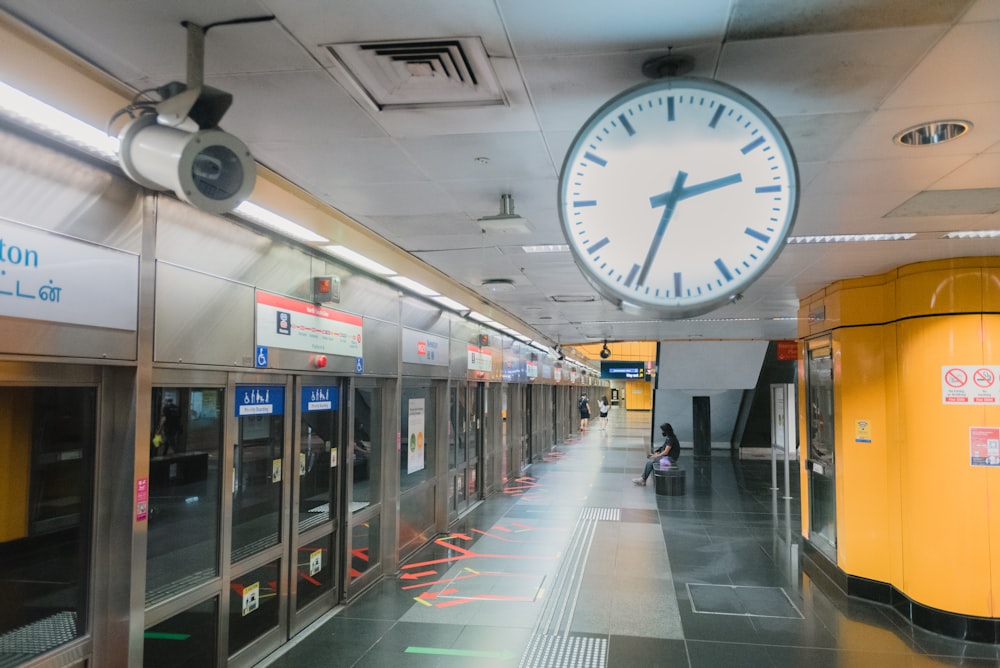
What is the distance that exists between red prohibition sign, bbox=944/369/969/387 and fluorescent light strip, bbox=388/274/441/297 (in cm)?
458

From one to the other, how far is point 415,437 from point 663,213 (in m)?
5.91

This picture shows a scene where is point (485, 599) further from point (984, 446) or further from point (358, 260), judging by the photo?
point (984, 446)

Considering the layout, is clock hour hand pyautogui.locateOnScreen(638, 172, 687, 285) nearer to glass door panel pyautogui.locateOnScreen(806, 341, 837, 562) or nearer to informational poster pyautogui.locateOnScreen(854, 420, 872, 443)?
informational poster pyautogui.locateOnScreen(854, 420, 872, 443)

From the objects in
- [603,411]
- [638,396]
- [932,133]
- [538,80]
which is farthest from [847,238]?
[638,396]

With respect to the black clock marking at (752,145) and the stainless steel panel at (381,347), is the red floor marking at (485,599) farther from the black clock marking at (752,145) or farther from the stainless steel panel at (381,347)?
the black clock marking at (752,145)

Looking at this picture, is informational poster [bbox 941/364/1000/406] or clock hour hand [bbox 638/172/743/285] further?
informational poster [bbox 941/364/1000/406]

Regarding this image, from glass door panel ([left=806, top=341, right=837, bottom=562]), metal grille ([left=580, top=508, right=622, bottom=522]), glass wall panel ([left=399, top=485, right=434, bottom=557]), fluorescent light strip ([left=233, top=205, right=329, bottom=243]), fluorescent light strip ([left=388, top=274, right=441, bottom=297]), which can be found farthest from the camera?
metal grille ([left=580, top=508, right=622, bottom=522])

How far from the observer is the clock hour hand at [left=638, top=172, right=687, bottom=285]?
175 centimetres

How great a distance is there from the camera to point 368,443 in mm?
6258

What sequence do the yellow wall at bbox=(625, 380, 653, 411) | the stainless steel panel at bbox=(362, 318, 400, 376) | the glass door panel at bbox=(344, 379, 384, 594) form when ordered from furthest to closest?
the yellow wall at bbox=(625, 380, 653, 411)
the glass door panel at bbox=(344, 379, 384, 594)
the stainless steel panel at bbox=(362, 318, 400, 376)

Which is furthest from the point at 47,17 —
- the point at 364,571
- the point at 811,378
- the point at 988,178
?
the point at 811,378

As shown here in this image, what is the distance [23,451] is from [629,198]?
2.76 meters

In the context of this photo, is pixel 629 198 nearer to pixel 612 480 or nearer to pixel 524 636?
pixel 524 636

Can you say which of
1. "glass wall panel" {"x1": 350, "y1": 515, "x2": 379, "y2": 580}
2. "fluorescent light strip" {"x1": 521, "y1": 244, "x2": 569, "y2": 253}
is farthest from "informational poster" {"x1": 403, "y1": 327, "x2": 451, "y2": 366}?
"fluorescent light strip" {"x1": 521, "y1": 244, "x2": 569, "y2": 253}
